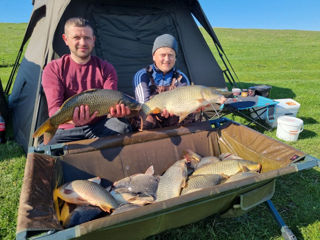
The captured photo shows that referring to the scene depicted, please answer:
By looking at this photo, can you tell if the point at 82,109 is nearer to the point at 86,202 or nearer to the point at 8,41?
the point at 86,202

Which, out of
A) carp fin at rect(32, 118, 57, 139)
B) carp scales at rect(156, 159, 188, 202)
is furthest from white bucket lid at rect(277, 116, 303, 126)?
carp fin at rect(32, 118, 57, 139)

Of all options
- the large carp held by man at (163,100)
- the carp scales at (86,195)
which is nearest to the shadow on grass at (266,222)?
the carp scales at (86,195)

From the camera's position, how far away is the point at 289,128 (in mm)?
2873

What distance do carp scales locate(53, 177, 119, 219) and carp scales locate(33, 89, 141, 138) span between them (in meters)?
0.32

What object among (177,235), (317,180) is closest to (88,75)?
(177,235)

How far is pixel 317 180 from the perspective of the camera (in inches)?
84.4

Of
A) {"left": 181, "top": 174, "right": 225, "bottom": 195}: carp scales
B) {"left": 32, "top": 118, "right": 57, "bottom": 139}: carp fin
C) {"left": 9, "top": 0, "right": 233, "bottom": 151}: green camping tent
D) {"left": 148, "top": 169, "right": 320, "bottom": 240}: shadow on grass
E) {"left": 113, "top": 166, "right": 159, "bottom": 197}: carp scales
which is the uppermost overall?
{"left": 9, "top": 0, "right": 233, "bottom": 151}: green camping tent

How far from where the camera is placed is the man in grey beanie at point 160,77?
6.56ft

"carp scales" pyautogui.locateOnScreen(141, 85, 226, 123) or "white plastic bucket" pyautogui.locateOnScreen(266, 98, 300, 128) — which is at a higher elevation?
"carp scales" pyautogui.locateOnScreen(141, 85, 226, 123)

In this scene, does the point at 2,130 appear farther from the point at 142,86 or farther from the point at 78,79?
Answer: the point at 142,86

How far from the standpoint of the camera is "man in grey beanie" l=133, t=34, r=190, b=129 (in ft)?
6.56

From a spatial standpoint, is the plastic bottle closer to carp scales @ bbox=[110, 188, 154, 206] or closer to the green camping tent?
the green camping tent

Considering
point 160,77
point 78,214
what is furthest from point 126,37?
point 78,214

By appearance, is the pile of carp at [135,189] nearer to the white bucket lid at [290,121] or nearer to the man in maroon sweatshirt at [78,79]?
the man in maroon sweatshirt at [78,79]
